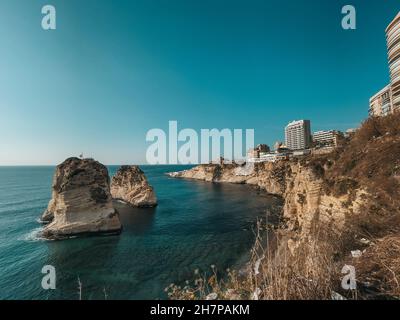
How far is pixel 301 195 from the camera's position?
24516 millimetres

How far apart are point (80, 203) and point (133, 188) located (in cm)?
2202

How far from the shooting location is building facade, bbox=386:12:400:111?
4597 cm

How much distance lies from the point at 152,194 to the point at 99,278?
3172cm

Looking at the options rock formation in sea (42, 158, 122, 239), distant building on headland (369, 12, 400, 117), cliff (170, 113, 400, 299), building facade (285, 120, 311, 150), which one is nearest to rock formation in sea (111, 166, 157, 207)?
rock formation in sea (42, 158, 122, 239)

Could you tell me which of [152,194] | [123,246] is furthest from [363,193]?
[152,194]

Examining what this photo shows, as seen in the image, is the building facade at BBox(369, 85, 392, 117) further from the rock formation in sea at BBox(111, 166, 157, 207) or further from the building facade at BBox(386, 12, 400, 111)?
the rock formation in sea at BBox(111, 166, 157, 207)

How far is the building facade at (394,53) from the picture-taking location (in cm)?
4597

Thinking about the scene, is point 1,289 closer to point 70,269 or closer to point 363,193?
point 70,269

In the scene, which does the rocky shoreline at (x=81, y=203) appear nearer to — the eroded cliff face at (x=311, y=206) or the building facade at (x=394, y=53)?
the eroded cliff face at (x=311, y=206)

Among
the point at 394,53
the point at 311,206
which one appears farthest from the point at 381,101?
the point at 311,206

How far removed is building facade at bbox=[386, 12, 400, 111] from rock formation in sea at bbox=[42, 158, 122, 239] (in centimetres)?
6185

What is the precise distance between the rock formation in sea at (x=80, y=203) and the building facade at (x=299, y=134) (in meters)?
125

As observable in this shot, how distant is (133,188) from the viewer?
51594 mm

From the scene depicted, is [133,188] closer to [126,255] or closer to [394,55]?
[126,255]
